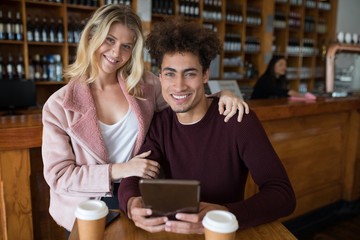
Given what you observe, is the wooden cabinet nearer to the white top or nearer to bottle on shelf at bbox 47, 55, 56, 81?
bottle on shelf at bbox 47, 55, 56, 81

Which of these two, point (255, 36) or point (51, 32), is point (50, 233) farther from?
point (255, 36)

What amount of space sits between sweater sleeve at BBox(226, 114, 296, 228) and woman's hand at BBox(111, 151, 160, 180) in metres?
0.32

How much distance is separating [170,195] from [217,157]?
544 millimetres

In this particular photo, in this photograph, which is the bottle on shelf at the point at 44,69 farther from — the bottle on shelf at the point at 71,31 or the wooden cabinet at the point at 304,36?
the wooden cabinet at the point at 304,36

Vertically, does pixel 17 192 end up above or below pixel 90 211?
below

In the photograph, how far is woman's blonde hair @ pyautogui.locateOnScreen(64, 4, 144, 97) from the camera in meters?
1.44

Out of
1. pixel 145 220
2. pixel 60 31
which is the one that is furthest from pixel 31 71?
pixel 145 220

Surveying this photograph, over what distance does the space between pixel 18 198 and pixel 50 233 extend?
0.96ft

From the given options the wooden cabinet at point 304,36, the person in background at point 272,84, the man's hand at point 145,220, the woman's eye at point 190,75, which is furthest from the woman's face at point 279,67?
the man's hand at point 145,220

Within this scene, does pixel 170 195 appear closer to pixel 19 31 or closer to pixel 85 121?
pixel 85 121

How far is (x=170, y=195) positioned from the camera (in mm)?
823

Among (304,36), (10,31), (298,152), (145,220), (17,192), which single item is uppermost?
(304,36)

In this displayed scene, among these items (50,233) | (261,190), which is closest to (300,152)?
(261,190)

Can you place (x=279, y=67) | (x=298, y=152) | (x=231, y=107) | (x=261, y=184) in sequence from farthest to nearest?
(x=279, y=67) → (x=298, y=152) → (x=231, y=107) → (x=261, y=184)
